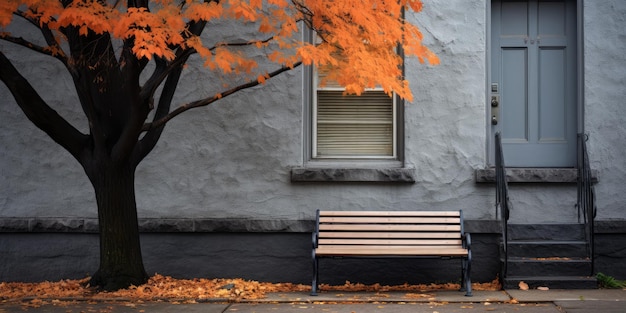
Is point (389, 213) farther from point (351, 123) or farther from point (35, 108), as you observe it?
point (35, 108)

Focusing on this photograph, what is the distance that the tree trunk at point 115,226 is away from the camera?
8891mm

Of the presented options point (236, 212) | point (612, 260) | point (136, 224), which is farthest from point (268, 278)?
point (612, 260)

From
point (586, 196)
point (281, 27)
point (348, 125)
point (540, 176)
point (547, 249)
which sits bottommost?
point (547, 249)

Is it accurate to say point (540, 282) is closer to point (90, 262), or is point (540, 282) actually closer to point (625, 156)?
point (625, 156)

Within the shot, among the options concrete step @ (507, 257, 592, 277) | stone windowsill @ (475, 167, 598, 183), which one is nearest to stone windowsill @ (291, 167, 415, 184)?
stone windowsill @ (475, 167, 598, 183)

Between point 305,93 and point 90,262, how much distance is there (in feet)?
11.3

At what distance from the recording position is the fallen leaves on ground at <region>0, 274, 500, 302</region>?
8.77 m

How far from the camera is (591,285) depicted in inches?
360

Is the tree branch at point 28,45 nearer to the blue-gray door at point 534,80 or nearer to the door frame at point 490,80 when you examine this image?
the door frame at point 490,80

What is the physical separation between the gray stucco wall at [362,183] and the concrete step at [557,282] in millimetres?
968

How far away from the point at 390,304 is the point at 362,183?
204 cm

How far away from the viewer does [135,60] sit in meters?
8.23

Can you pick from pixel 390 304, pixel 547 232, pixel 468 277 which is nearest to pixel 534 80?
pixel 547 232

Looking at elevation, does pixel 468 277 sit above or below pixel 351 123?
below
